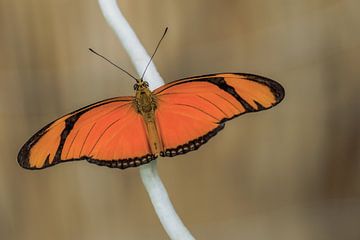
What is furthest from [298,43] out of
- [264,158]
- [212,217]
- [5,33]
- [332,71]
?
[5,33]

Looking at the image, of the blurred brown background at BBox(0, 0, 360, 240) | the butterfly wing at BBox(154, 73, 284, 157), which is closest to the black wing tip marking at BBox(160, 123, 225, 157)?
the butterfly wing at BBox(154, 73, 284, 157)

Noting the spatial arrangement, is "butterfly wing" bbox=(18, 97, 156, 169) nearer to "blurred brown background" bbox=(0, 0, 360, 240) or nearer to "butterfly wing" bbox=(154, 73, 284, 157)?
"butterfly wing" bbox=(154, 73, 284, 157)

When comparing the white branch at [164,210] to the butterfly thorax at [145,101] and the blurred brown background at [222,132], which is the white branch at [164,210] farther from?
the blurred brown background at [222,132]

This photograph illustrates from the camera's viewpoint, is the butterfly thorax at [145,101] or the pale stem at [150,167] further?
the butterfly thorax at [145,101]

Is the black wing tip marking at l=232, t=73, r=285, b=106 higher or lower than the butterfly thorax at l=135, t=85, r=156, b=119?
lower

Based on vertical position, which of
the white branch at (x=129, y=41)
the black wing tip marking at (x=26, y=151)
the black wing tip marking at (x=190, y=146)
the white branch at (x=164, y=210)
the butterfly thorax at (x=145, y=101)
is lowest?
the white branch at (x=164, y=210)

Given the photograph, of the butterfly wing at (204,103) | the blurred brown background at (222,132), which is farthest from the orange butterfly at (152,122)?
the blurred brown background at (222,132)

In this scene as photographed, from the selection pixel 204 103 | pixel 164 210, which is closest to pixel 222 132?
pixel 204 103

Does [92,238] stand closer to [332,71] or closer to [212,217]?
[212,217]
